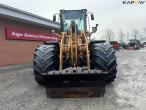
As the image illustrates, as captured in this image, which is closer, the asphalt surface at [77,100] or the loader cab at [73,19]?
the asphalt surface at [77,100]

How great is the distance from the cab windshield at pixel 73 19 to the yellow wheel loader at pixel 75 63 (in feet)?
0.55

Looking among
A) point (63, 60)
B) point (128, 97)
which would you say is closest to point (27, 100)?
point (63, 60)

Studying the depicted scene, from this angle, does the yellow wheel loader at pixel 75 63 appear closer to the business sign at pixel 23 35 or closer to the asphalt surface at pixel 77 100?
the asphalt surface at pixel 77 100

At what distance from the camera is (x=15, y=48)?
2175 cm

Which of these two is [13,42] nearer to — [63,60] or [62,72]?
[63,60]

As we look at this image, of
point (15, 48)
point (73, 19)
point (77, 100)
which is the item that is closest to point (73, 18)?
point (73, 19)

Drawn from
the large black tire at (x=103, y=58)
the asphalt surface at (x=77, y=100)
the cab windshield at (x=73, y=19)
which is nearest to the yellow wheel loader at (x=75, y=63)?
the large black tire at (x=103, y=58)

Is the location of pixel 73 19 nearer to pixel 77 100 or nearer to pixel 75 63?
pixel 75 63

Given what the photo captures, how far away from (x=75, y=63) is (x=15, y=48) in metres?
13.0

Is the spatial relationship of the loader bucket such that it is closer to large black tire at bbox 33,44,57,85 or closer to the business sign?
large black tire at bbox 33,44,57,85

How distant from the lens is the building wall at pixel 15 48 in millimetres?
20094

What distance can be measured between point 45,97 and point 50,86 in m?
0.63

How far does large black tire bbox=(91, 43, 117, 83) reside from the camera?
9227mm

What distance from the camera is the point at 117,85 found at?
10.1m
